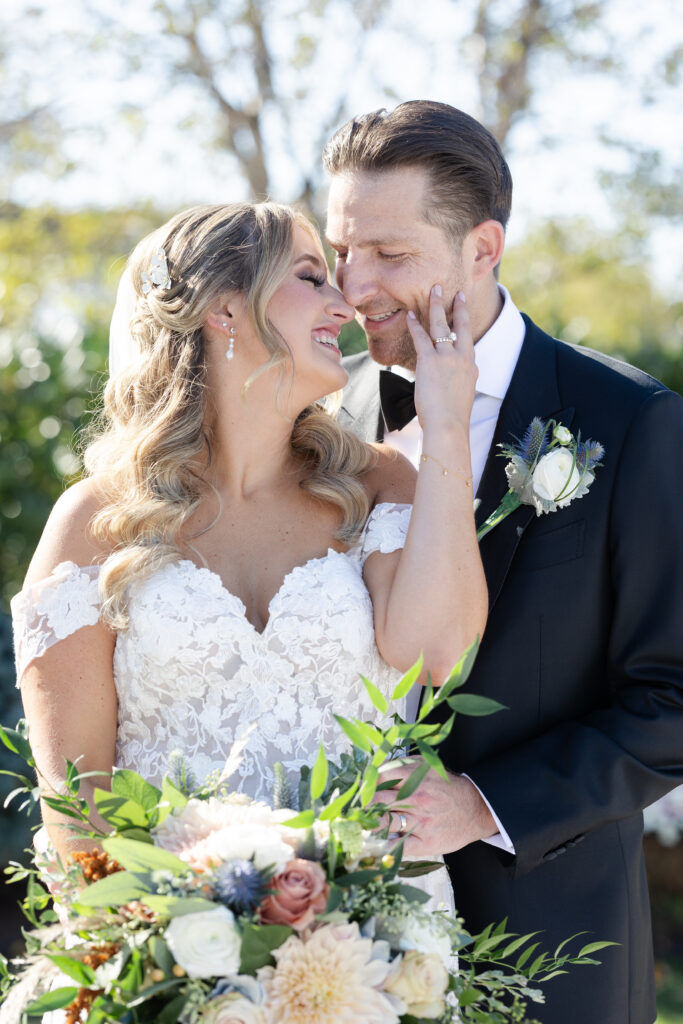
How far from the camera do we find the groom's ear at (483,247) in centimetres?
348

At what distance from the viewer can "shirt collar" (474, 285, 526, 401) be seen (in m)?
3.35

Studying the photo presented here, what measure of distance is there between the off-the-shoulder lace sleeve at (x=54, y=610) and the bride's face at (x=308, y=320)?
32.1 inches

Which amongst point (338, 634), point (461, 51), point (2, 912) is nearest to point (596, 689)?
point (338, 634)

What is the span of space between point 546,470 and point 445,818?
3.10 ft

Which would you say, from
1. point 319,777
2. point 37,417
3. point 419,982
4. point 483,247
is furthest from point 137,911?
point 37,417

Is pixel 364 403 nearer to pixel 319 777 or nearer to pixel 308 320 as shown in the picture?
pixel 308 320

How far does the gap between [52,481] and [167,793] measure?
475 centimetres

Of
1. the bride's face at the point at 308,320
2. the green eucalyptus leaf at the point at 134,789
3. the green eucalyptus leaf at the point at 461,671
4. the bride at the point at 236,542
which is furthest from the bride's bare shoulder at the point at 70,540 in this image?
the green eucalyptus leaf at the point at 461,671

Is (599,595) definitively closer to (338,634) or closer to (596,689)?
(596,689)

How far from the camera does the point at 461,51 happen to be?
1155cm

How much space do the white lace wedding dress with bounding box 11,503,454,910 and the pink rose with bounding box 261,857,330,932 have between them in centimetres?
99

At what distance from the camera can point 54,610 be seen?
9.27 ft

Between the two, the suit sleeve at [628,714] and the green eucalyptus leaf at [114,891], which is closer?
the green eucalyptus leaf at [114,891]

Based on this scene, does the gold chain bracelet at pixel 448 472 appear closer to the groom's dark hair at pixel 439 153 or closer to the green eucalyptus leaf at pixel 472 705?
the groom's dark hair at pixel 439 153
